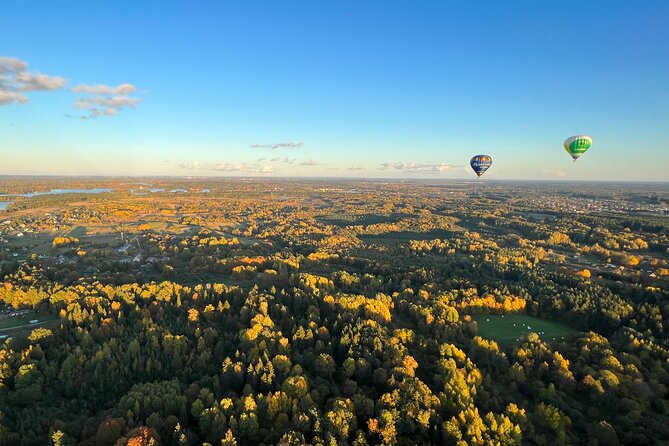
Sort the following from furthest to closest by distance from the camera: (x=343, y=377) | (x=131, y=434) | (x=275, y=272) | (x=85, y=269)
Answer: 1. (x=85, y=269)
2. (x=275, y=272)
3. (x=343, y=377)
4. (x=131, y=434)

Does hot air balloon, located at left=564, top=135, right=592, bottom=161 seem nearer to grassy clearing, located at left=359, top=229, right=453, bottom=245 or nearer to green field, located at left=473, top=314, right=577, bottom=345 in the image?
green field, located at left=473, top=314, right=577, bottom=345

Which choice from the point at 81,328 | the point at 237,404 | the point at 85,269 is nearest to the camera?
the point at 237,404

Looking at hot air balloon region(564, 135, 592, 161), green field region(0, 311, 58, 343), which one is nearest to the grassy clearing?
hot air balloon region(564, 135, 592, 161)

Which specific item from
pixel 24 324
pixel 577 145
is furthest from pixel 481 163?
pixel 24 324

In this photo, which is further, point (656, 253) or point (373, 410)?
point (656, 253)

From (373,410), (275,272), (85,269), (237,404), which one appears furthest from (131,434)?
(85,269)

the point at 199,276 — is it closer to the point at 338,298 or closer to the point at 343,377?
the point at 338,298
